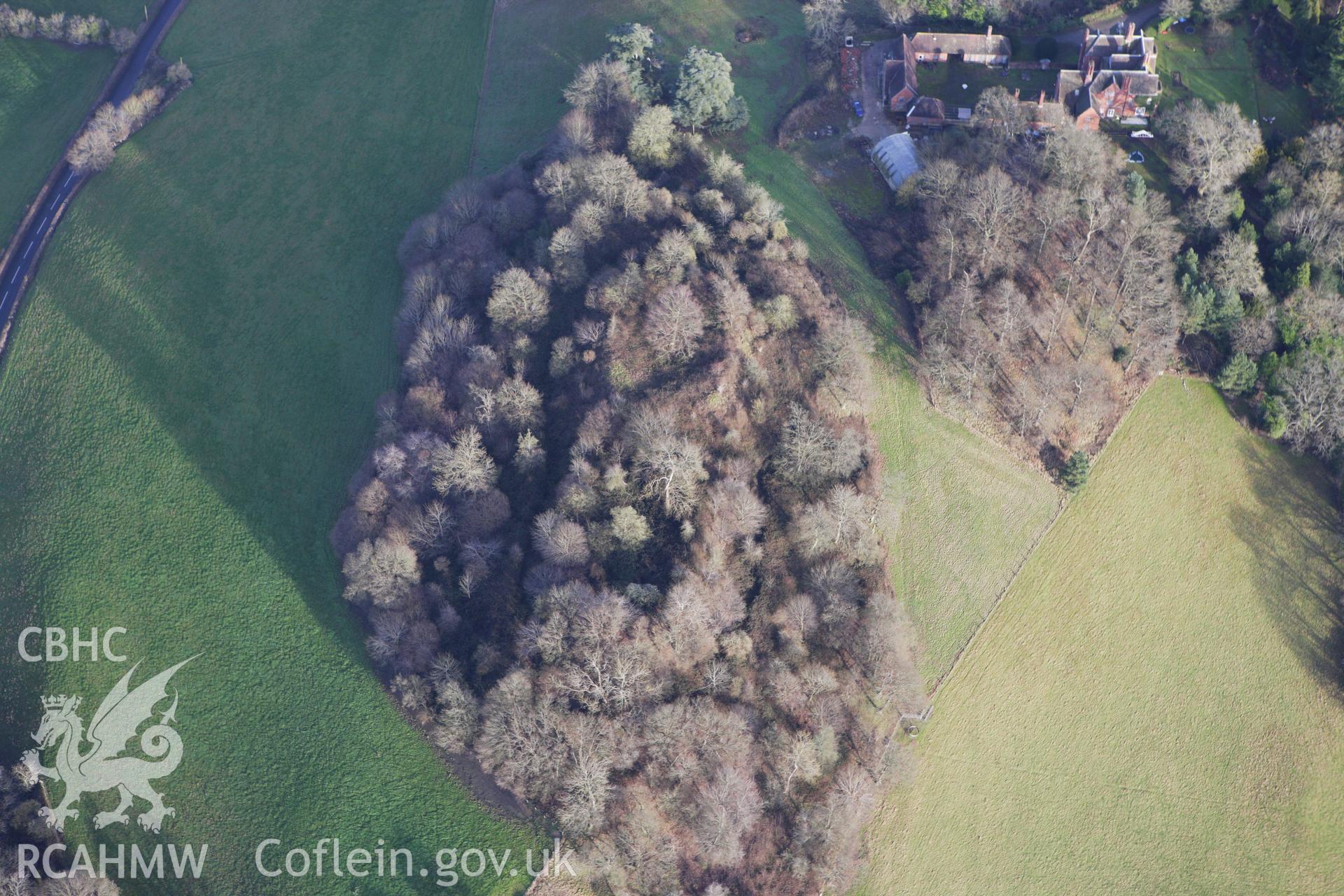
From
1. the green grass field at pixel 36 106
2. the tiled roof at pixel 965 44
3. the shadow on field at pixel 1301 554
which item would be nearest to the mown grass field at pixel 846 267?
the tiled roof at pixel 965 44

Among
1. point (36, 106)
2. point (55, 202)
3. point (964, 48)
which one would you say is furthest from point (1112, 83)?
point (36, 106)

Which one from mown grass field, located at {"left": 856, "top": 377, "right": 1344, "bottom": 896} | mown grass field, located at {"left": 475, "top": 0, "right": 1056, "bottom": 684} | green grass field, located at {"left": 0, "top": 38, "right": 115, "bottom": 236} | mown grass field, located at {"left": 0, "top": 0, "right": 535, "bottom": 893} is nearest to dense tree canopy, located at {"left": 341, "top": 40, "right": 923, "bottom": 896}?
mown grass field, located at {"left": 475, "top": 0, "right": 1056, "bottom": 684}

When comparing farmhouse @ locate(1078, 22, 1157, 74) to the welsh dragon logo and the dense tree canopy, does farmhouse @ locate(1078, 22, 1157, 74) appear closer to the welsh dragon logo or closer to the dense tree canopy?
the dense tree canopy

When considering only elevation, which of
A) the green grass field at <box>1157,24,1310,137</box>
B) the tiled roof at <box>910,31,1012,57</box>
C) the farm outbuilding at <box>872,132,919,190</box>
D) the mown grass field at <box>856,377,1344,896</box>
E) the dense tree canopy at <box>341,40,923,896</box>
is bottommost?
the mown grass field at <box>856,377,1344,896</box>

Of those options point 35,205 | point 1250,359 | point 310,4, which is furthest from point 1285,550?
point 35,205

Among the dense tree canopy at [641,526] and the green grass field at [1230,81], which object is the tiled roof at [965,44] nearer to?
the green grass field at [1230,81]

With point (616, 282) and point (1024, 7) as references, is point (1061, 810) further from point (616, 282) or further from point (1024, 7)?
point (1024, 7)
